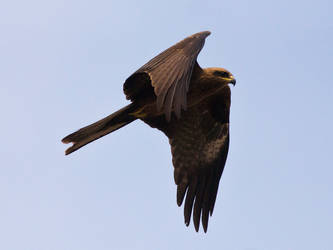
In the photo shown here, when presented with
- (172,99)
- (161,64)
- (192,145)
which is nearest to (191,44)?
(161,64)

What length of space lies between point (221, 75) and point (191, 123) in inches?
56.8

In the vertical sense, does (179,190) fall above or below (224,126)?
below

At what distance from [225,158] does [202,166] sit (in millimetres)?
454

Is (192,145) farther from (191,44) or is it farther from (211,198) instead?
(191,44)

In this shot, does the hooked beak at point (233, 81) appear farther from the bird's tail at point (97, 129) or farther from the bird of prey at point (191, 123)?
the bird's tail at point (97, 129)

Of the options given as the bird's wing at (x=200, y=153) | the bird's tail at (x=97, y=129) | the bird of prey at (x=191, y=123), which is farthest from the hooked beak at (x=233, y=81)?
the bird's tail at (x=97, y=129)

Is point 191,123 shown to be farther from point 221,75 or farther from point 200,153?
point 221,75

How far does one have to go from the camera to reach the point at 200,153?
37.8ft

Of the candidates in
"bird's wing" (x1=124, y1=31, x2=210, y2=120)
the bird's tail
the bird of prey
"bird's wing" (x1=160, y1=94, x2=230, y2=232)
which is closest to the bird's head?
the bird of prey

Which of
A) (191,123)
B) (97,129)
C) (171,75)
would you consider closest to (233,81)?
(191,123)

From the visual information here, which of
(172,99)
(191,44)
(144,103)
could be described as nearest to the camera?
(172,99)

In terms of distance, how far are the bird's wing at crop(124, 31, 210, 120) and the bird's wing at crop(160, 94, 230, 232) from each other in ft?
5.33

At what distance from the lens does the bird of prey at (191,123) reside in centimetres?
941

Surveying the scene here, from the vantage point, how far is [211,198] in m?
11.2
